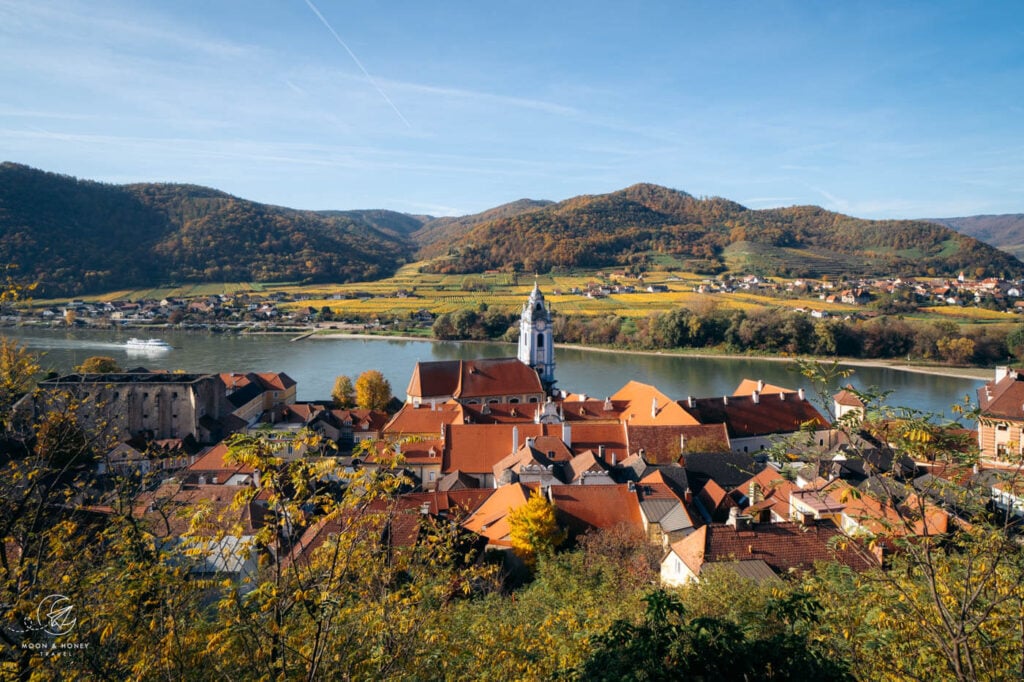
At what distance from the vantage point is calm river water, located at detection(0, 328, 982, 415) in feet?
106

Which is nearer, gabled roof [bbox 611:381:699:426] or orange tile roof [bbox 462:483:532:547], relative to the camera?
orange tile roof [bbox 462:483:532:547]

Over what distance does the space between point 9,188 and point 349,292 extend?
3679 centimetres

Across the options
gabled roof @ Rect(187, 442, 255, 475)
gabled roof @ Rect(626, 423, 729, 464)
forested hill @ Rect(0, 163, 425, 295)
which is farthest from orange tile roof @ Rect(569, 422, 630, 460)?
forested hill @ Rect(0, 163, 425, 295)

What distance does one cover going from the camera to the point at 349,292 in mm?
72938

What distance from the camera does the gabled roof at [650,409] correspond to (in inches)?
738

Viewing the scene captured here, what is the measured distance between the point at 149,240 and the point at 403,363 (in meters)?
57.8

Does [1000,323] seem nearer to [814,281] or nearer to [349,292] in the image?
[814,281]

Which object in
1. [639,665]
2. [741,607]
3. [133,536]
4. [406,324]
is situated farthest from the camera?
[406,324]

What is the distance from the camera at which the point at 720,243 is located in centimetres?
9350

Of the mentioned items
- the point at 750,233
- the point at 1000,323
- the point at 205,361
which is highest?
the point at 750,233

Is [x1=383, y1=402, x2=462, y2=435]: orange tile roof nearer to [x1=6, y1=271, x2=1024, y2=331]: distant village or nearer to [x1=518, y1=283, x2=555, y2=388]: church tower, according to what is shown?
[x1=518, y1=283, x2=555, y2=388]: church tower

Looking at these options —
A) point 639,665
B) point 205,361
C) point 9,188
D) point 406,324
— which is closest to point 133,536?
point 639,665

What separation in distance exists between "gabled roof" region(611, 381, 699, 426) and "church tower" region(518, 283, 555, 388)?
17.8 ft
